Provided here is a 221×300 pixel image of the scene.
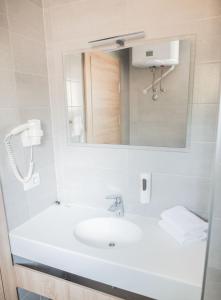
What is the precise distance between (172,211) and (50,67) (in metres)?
1.17

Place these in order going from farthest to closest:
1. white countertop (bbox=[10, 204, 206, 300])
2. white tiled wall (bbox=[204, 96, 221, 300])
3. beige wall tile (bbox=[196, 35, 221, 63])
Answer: beige wall tile (bbox=[196, 35, 221, 63]) → white countertop (bbox=[10, 204, 206, 300]) → white tiled wall (bbox=[204, 96, 221, 300])

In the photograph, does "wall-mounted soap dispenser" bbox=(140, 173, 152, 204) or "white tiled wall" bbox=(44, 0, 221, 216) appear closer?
"white tiled wall" bbox=(44, 0, 221, 216)

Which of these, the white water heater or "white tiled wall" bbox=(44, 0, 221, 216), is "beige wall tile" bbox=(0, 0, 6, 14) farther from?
the white water heater

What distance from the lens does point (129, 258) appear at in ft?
3.11

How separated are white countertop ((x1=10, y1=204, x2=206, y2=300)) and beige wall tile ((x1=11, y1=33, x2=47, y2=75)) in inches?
36.6

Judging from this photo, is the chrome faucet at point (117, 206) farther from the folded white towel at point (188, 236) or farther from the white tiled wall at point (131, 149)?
the folded white towel at point (188, 236)

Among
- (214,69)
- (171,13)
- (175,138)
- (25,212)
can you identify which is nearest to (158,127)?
(175,138)

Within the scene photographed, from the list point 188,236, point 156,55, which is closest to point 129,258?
point 188,236

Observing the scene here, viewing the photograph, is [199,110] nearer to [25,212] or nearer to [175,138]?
[175,138]

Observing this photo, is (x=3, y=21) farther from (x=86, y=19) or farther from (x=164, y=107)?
(x=164, y=107)

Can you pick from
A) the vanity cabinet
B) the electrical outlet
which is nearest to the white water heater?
the electrical outlet

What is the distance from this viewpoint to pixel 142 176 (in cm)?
125

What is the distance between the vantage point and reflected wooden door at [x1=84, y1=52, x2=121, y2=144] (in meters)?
1.26

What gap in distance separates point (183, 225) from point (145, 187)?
291 millimetres
